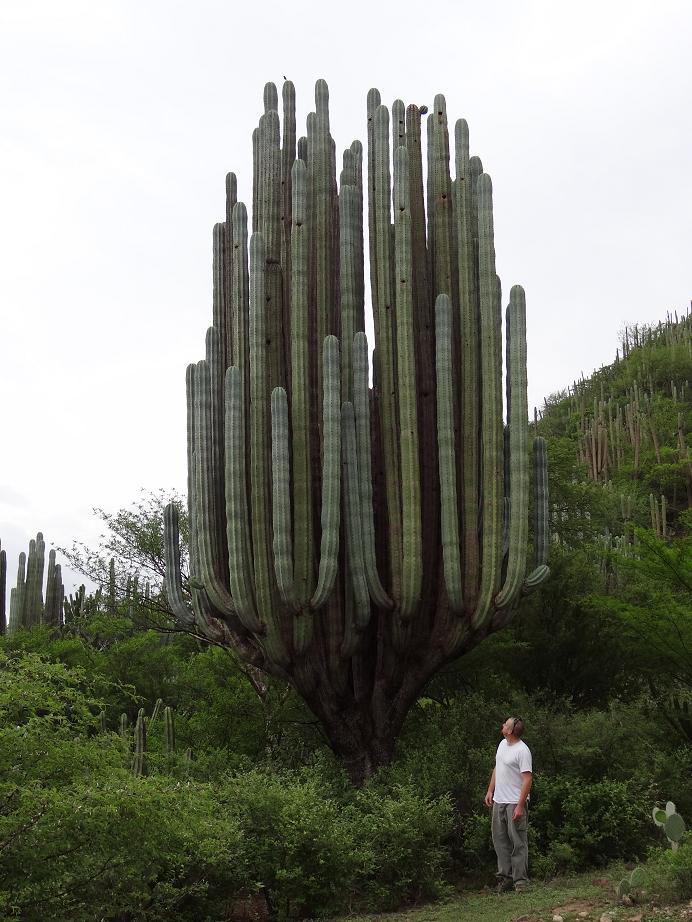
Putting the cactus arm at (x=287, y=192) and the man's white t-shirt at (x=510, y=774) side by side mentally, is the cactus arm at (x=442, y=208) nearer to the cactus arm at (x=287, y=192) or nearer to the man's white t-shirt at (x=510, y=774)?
the cactus arm at (x=287, y=192)

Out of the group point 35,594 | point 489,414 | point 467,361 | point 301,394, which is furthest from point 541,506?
point 35,594

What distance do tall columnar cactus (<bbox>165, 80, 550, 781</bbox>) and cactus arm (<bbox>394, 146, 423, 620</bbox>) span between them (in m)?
0.02

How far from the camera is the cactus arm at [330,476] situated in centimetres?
934

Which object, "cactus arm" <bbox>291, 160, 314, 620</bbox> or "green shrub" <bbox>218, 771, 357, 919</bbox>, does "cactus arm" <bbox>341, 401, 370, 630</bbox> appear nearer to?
"cactus arm" <bbox>291, 160, 314, 620</bbox>

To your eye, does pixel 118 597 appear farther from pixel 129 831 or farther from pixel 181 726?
pixel 129 831

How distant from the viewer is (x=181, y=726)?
13523 millimetres

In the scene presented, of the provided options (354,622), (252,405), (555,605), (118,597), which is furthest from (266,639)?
(118,597)

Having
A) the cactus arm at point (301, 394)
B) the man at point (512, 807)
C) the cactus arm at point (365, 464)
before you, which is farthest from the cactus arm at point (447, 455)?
the man at point (512, 807)

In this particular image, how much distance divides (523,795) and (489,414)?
12.3 feet

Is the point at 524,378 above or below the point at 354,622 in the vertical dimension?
above

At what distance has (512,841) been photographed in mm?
7711

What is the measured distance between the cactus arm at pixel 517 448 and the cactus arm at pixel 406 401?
2.74 feet

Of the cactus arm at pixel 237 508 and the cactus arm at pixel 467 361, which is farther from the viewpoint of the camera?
the cactus arm at pixel 467 361

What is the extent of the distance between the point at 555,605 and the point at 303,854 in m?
7.03
